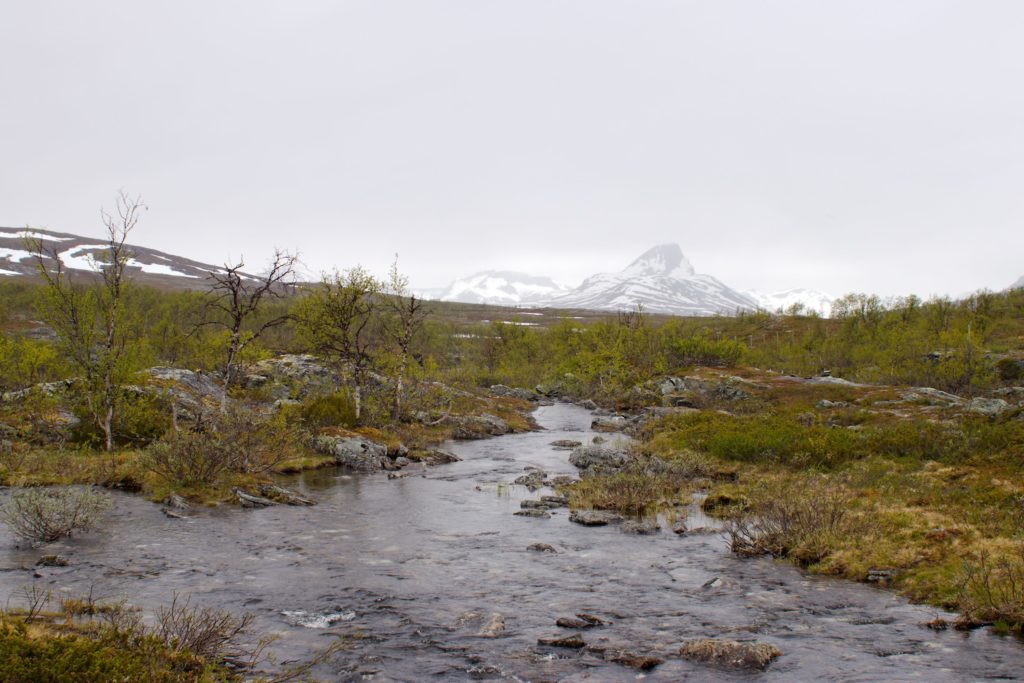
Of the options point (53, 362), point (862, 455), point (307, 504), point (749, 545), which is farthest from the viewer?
point (53, 362)

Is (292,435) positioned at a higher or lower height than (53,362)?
lower

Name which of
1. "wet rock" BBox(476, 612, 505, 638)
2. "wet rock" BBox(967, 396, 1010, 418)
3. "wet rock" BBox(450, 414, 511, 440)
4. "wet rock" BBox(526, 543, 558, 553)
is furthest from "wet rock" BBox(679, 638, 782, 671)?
"wet rock" BBox(450, 414, 511, 440)

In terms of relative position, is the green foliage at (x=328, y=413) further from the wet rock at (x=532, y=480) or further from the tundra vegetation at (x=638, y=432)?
the wet rock at (x=532, y=480)

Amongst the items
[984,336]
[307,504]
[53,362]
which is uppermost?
[984,336]

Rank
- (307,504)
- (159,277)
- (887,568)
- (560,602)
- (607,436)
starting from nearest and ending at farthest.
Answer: (560,602) < (887,568) < (307,504) < (607,436) < (159,277)

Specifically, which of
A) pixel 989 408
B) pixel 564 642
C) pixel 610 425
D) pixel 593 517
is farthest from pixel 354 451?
pixel 989 408

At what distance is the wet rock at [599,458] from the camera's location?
2770 centimetres

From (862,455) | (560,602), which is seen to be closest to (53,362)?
(560,602)

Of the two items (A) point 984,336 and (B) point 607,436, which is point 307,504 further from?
(A) point 984,336

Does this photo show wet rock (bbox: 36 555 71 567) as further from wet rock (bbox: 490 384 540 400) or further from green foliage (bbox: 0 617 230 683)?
wet rock (bbox: 490 384 540 400)

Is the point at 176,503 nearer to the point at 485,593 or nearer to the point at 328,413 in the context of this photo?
the point at 485,593

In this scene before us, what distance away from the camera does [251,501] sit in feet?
66.8

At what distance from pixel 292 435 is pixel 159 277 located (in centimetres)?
20207

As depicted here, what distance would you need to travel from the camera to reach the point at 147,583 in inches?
490
